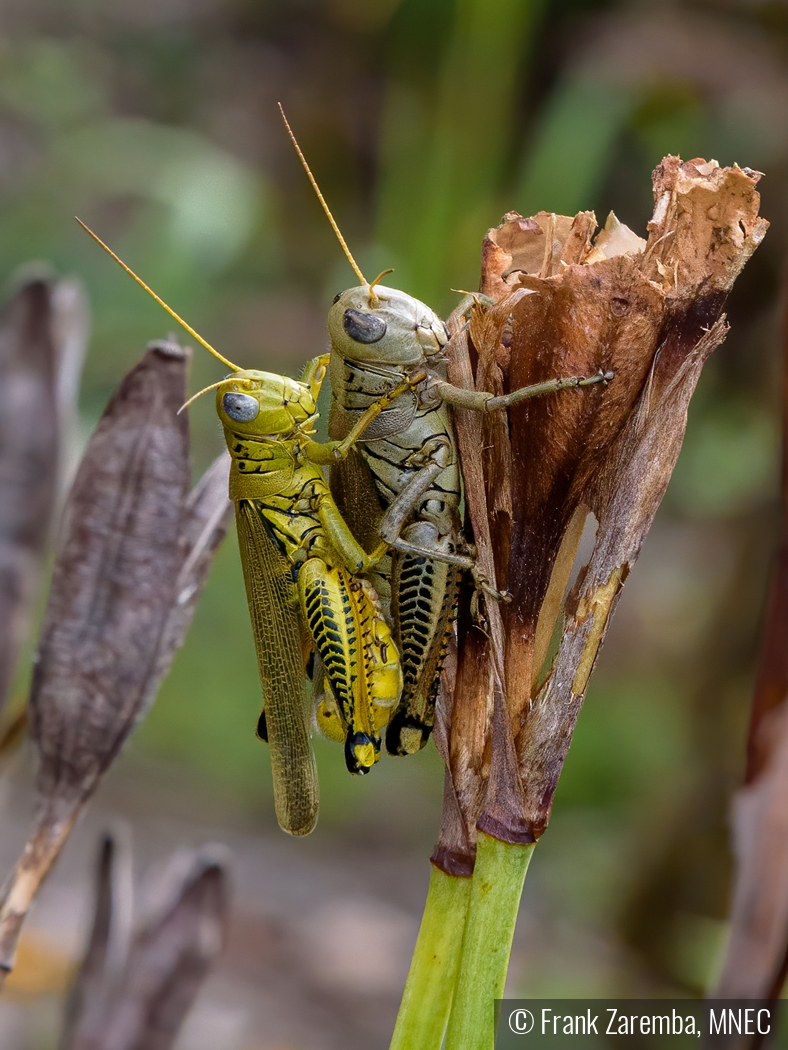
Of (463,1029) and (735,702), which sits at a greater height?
(735,702)

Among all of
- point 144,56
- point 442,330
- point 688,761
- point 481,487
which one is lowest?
point 481,487

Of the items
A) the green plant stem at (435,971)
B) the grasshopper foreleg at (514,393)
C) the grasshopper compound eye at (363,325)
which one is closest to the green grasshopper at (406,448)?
the grasshopper compound eye at (363,325)

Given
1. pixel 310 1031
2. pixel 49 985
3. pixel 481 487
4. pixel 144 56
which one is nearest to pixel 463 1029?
pixel 481 487

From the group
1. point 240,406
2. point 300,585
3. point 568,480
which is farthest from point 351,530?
point 568,480

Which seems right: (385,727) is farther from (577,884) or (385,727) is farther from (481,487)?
(577,884)

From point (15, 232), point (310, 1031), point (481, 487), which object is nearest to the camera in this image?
point (481, 487)

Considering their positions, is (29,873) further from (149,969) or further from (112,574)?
(112,574)

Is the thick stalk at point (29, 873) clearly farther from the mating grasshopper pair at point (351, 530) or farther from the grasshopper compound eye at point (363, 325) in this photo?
the grasshopper compound eye at point (363, 325)
